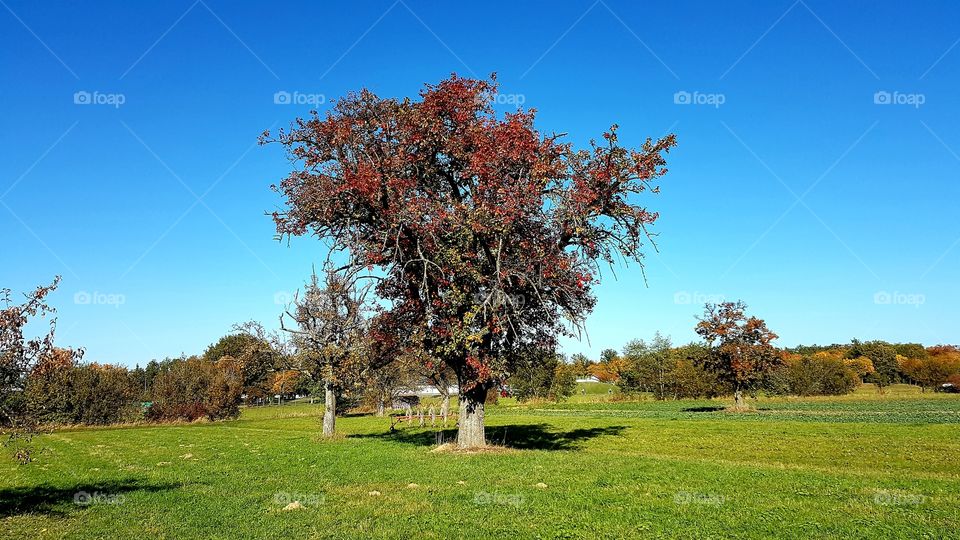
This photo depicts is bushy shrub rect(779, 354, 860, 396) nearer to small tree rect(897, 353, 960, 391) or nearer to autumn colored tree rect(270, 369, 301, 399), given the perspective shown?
small tree rect(897, 353, 960, 391)

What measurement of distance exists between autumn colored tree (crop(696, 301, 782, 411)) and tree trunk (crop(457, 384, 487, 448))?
4790 centimetres

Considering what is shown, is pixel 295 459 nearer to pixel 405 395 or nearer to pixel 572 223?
pixel 572 223

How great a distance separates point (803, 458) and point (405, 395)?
55.7 m

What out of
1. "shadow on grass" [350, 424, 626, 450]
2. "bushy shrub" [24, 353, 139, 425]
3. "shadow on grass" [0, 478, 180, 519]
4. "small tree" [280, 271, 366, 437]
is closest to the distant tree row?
"shadow on grass" [350, 424, 626, 450]

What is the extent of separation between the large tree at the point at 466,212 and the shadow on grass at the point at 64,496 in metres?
10.9

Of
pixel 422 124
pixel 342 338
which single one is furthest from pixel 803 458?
pixel 342 338

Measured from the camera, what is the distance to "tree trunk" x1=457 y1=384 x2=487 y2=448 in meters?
A: 25.4

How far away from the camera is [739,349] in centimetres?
6456

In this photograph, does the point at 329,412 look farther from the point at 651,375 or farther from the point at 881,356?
the point at 881,356

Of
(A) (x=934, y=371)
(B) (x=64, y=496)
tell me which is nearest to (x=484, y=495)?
(B) (x=64, y=496)

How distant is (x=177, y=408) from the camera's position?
263 feet

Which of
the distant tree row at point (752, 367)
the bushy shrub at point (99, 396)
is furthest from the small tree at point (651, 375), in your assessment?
the bushy shrub at point (99, 396)

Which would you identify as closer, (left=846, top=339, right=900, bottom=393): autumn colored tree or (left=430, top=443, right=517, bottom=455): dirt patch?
(left=430, top=443, right=517, bottom=455): dirt patch

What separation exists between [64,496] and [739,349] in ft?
208
